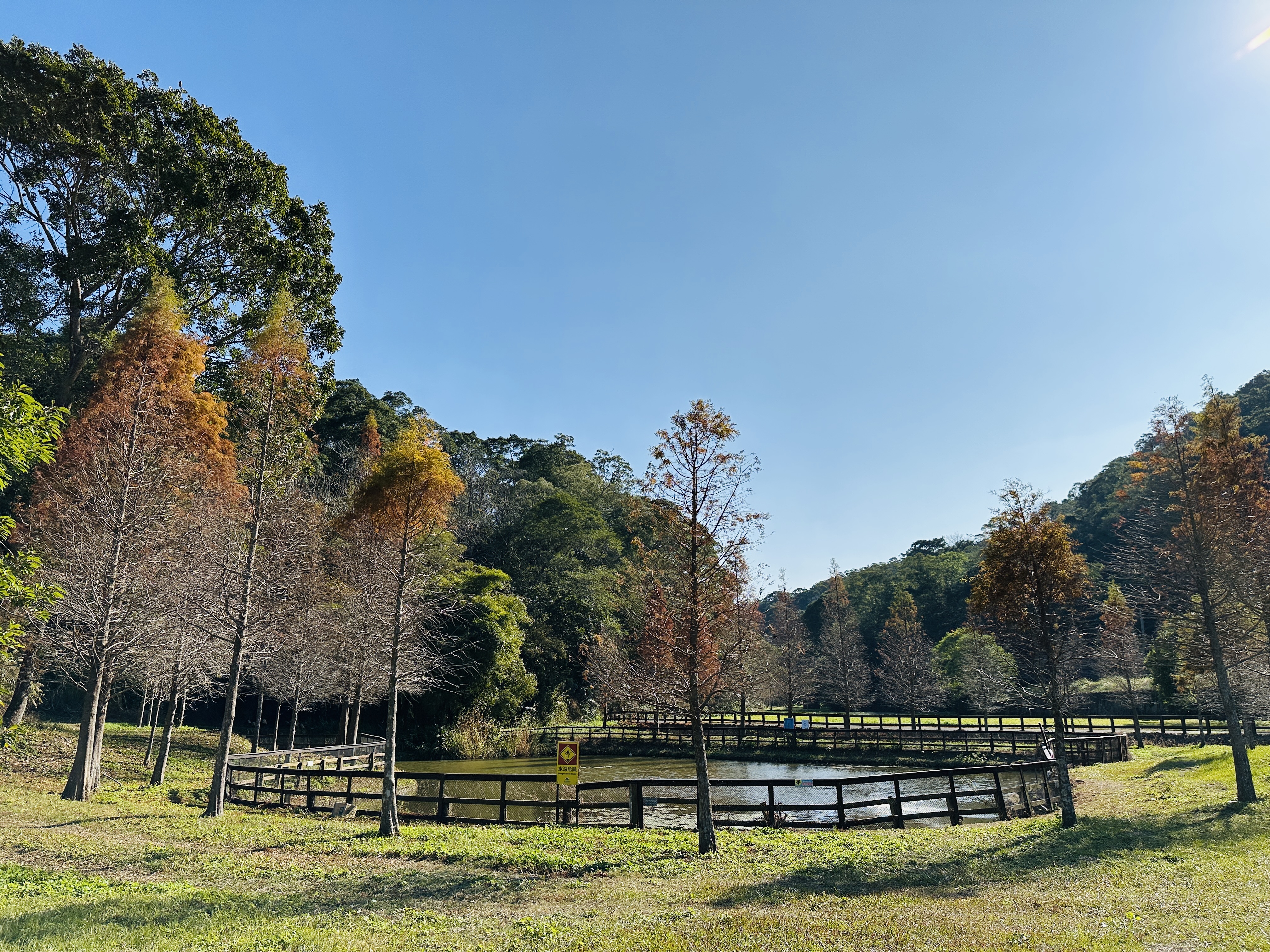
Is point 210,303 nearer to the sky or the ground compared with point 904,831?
nearer to the sky

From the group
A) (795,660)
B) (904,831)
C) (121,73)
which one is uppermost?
(121,73)

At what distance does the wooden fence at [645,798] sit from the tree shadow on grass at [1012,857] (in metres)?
A: 2.59

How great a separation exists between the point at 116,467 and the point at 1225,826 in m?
26.2

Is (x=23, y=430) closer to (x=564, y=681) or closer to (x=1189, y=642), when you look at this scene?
(x=1189, y=642)

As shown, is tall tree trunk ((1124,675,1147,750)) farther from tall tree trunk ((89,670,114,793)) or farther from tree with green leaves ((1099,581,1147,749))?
tall tree trunk ((89,670,114,793))

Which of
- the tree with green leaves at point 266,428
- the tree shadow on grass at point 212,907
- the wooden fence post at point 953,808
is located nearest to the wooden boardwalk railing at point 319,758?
the tree with green leaves at point 266,428

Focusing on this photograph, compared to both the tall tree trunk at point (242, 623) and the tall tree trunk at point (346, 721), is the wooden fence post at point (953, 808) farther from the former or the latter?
the tall tree trunk at point (346, 721)

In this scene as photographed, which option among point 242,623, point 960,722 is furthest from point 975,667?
point 242,623

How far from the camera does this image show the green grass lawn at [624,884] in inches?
271

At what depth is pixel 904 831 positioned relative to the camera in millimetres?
14656

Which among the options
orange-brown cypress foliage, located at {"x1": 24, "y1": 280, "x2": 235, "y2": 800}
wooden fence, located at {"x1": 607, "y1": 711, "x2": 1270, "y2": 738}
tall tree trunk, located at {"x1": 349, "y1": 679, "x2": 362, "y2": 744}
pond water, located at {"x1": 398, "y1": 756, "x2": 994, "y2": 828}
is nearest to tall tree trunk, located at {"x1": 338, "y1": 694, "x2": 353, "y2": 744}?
tall tree trunk, located at {"x1": 349, "y1": 679, "x2": 362, "y2": 744}

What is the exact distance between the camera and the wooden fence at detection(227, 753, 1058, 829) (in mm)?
15250

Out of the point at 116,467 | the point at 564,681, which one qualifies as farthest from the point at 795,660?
the point at 116,467

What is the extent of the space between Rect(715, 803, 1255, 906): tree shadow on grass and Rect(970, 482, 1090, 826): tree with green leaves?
2.62 m
